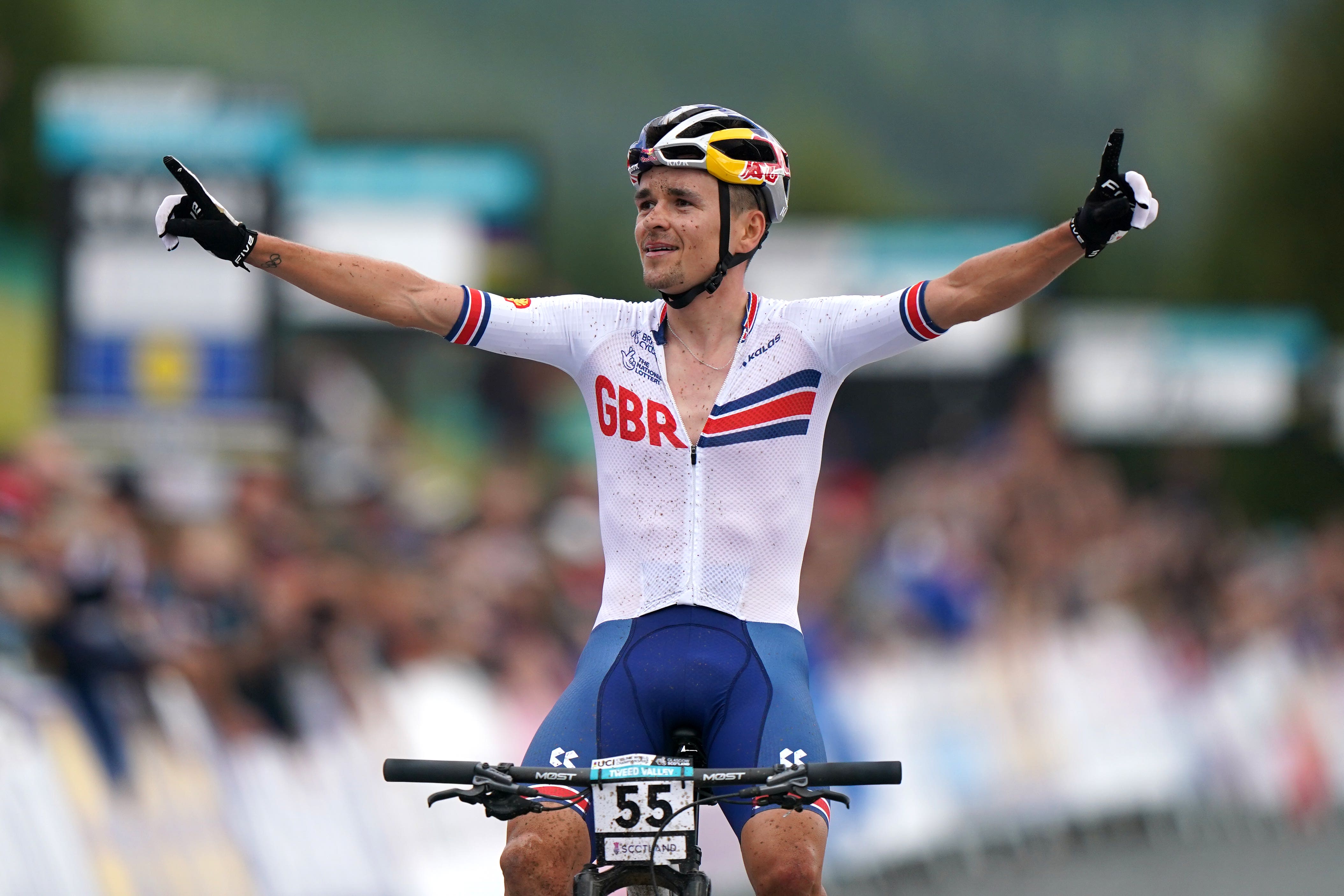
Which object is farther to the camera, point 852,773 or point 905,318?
point 905,318

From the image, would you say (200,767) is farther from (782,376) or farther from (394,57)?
(394,57)

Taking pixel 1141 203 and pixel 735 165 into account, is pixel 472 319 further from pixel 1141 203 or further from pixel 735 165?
pixel 1141 203

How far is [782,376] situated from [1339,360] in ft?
144

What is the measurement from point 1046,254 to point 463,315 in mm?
1916

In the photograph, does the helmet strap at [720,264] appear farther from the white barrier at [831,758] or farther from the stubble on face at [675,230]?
the white barrier at [831,758]

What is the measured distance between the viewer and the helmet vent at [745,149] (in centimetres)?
684

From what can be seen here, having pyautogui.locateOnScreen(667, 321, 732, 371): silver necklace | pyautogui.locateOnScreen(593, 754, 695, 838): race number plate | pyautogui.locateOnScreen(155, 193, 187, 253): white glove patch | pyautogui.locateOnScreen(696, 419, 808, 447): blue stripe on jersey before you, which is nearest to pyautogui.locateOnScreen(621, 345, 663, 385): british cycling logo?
pyautogui.locateOnScreen(667, 321, 732, 371): silver necklace

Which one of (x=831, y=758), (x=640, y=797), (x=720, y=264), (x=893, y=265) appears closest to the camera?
(x=640, y=797)

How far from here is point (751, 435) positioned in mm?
6734

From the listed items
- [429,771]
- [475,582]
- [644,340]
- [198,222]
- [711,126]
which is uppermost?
[475,582]

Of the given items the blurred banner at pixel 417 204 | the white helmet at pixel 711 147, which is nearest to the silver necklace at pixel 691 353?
the white helmet at pixel 711 147

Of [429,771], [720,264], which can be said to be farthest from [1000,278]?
[429,771]

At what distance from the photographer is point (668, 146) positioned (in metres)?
6.78

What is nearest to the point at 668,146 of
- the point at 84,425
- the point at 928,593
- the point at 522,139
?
the point at 84,425
